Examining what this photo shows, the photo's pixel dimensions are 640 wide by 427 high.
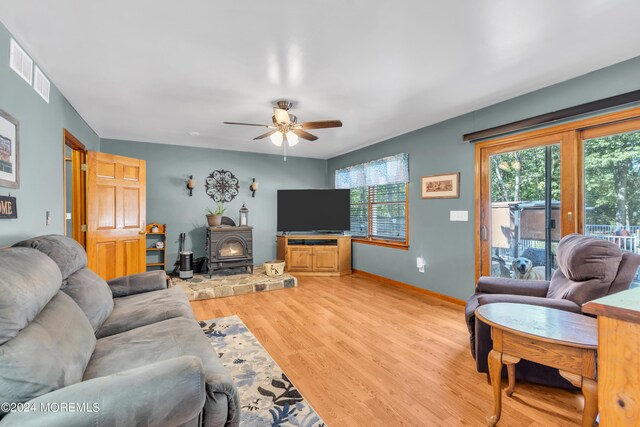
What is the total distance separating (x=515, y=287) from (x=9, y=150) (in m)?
3.88

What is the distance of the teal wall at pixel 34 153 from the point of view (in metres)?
1.87

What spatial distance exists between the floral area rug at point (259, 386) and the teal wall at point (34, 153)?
174 centimetres

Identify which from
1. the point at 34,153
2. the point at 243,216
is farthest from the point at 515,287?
the point at 243,216

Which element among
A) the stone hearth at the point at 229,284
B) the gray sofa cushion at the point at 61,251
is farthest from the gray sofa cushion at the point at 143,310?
the stone hearth at the point at 229,284

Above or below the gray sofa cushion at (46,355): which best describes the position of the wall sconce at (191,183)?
above

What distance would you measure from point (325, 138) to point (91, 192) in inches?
131

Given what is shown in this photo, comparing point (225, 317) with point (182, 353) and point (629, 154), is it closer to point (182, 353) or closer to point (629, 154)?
point (182, 353)

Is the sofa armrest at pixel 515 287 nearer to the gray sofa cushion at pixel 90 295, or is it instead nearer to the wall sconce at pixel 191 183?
the gray sofa cushion at pixel 90 295

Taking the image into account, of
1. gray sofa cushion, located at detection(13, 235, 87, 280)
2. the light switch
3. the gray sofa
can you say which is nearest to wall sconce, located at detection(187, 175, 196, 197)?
gray sofa cushion, located at detection(13, 235, 87, 280)

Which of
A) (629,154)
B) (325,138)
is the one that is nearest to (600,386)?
(629,154)

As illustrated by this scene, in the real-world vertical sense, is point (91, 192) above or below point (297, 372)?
above

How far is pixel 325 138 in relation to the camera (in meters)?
4.78

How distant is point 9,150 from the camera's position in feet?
6.15

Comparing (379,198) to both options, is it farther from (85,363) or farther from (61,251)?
(85,363)
